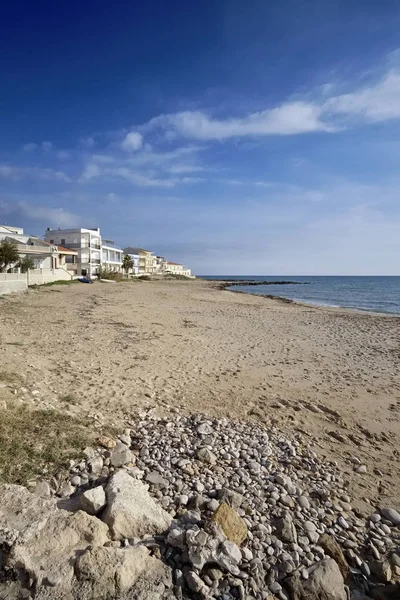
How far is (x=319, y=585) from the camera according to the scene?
271cm

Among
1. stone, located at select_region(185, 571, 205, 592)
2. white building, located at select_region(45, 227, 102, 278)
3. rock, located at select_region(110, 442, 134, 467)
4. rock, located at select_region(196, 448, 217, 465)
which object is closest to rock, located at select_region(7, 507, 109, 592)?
stone, located at select_region(185, 571, 205, 592)

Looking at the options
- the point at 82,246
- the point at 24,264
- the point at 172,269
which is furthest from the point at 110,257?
the point at 172,269

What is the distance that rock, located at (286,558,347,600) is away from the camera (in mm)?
2662

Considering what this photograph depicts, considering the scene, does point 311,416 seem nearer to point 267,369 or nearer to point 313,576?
point 267,369

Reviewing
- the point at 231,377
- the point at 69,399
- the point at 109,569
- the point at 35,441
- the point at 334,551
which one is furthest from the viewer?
the point at 231,377

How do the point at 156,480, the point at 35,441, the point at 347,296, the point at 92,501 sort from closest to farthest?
the point at 92,501 → the point at 156,480 → the point at 35,441 → the point at 347,296

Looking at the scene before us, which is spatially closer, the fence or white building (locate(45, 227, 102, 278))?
the fence

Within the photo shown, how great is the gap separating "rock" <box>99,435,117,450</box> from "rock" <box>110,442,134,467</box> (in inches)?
4.4

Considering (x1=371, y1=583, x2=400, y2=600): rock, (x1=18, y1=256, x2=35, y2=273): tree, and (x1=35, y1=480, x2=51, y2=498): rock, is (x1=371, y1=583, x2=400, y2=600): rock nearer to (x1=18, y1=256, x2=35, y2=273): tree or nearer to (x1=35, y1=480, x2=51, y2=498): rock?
(x1=35, y1=480, x2=51, y2=498): rock

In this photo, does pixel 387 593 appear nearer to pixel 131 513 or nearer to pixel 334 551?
pixel 334 551

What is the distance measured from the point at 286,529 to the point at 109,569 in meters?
1.80

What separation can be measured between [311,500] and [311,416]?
2.68m

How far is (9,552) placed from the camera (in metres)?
2.62

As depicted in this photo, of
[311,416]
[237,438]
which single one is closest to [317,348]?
[311,416]
